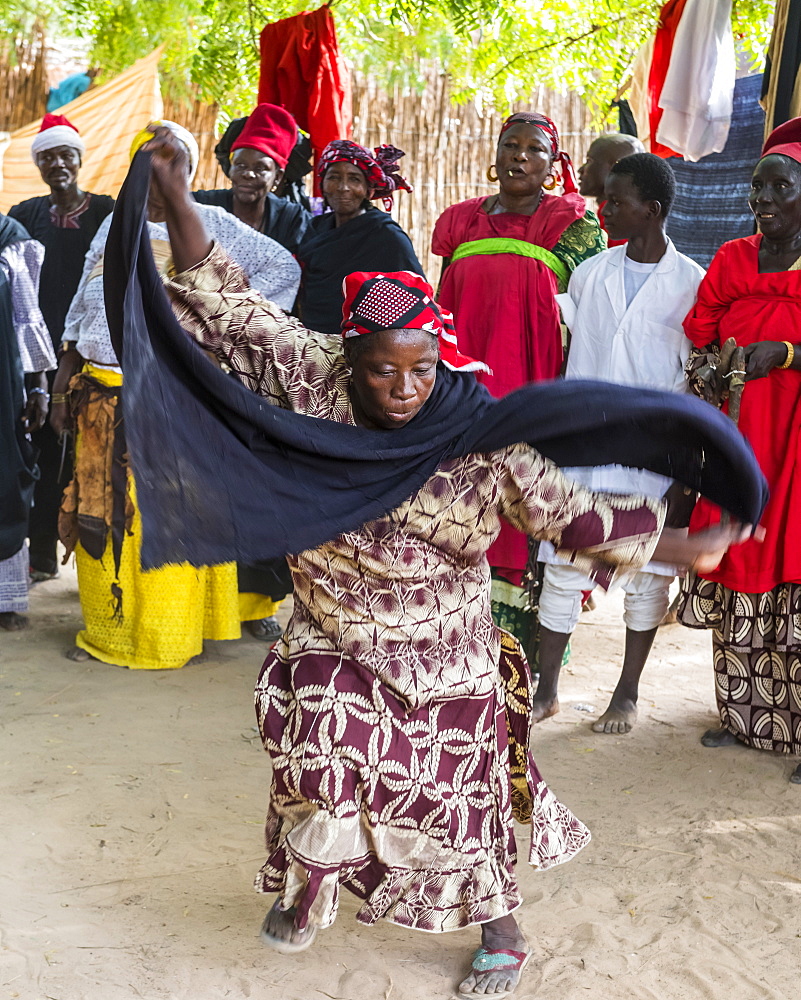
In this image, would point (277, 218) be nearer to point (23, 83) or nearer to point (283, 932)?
point (283, 932)

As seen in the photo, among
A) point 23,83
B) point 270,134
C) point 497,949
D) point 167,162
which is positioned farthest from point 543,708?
point 23,83

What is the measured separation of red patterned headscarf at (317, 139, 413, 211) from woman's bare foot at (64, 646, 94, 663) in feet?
8.81

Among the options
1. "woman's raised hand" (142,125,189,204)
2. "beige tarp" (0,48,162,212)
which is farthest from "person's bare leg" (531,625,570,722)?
"beige tarp" (0,48,162,212)

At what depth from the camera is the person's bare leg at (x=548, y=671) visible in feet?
15.5

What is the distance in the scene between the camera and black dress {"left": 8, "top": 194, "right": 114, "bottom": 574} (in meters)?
6.43

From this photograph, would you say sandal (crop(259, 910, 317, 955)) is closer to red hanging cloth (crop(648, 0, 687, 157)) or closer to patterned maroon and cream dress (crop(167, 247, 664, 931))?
patterned maroon and cream dress (crop(167, 247, 664, 931))

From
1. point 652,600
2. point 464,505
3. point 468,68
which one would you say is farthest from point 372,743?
point 468,68

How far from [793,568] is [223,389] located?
8.21 ft

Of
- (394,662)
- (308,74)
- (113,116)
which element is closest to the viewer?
(394,662)

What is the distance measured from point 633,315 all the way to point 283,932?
2.82 m

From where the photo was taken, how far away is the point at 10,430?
562 centimetres

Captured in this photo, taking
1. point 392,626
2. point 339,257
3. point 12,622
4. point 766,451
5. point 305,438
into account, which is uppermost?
point 339,257

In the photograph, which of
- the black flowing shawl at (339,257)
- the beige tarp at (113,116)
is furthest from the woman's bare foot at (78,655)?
the beige tarp at (113,116)

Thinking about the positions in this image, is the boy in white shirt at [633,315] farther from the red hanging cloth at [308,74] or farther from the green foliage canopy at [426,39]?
the green foliage canopy at [426,39]
